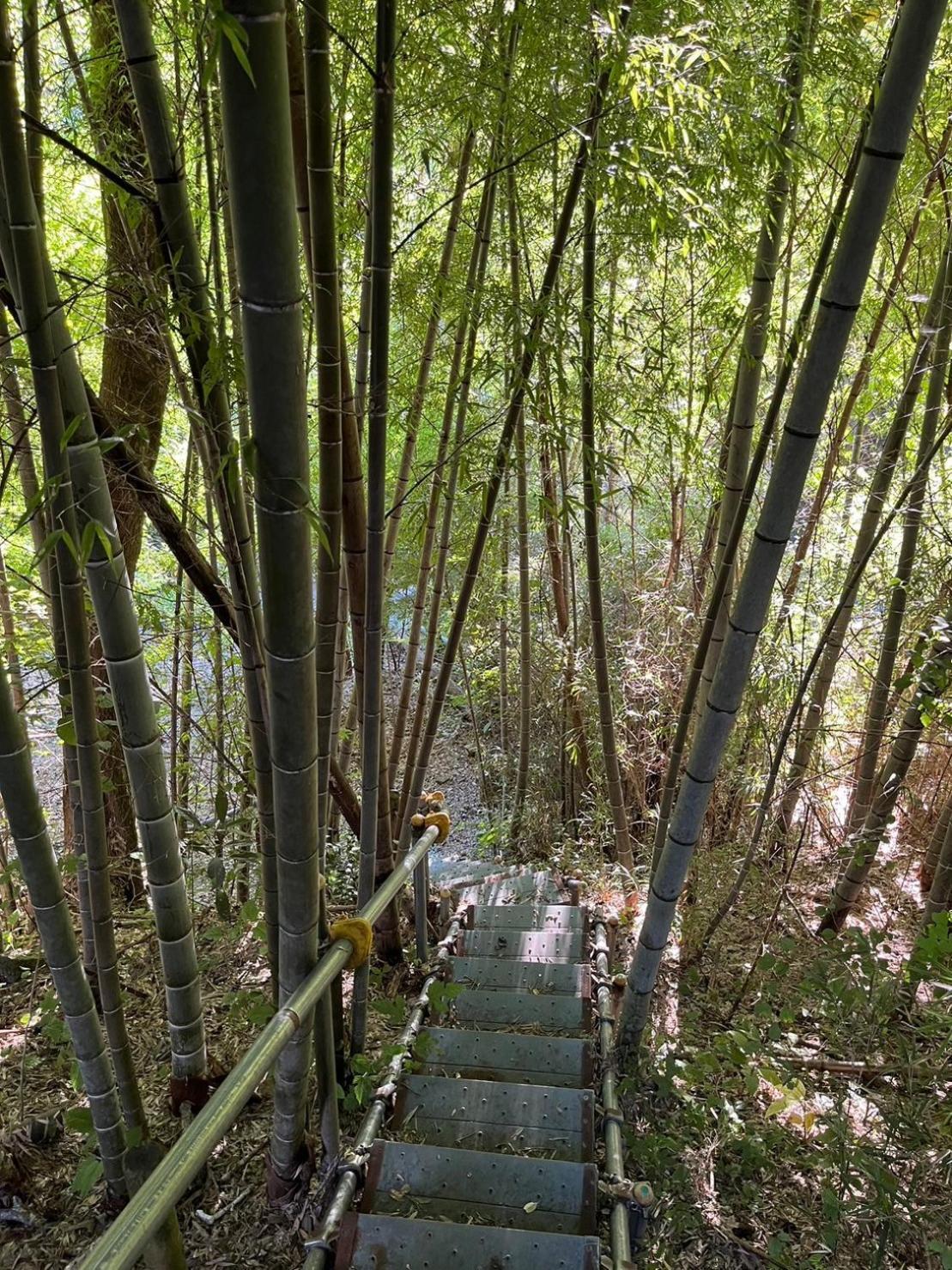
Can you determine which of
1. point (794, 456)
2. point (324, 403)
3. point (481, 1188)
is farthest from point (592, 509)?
point (481, 1188)

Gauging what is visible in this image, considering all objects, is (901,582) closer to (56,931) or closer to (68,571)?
(68,571)

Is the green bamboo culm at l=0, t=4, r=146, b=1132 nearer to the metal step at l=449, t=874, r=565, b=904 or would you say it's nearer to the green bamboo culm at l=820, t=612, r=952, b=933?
the metal step at l=449, t=874, r=565, b=904

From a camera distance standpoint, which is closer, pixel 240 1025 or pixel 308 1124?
pixel 308 1124

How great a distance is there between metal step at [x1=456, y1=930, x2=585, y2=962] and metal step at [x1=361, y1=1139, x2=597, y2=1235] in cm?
109

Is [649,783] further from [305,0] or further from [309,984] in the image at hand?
[305,0]

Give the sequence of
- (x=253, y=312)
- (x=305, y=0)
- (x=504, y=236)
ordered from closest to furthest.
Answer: (x=253, y=312)
(x=305, y=0)
(x=504, y=236)

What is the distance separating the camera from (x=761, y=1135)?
6.82ft

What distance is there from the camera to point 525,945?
2.93 m

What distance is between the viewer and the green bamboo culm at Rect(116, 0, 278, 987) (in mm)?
1223

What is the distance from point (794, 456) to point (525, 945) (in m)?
2.10

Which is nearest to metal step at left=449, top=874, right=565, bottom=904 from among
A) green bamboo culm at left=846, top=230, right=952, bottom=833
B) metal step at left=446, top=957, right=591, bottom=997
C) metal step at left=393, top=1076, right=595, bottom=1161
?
metal step at left=446, top=957, right=591, bottom=997

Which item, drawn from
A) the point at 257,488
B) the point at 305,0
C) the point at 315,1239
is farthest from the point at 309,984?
the point at 305,0

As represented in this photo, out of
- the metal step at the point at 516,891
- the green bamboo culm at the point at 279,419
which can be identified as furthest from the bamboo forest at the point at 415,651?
the metal step at the point at 516,891

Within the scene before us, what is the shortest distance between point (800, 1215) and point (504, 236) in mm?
3297
